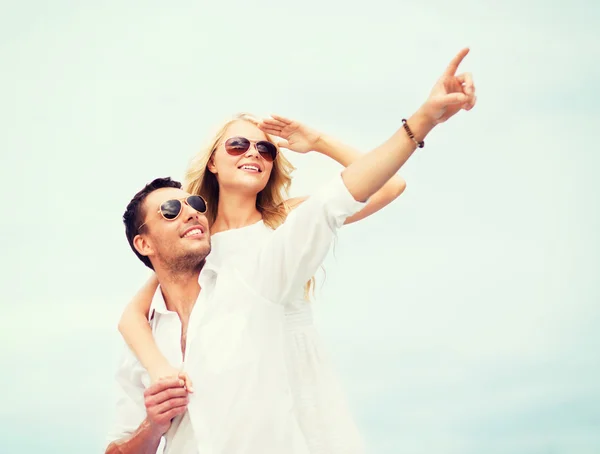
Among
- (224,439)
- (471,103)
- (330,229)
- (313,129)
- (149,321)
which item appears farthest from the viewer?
(313,129)

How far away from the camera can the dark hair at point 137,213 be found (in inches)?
223

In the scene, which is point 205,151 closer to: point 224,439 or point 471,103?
point 224,439

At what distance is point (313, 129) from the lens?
626cm

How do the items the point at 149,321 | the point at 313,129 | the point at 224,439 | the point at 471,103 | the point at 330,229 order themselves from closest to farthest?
the point at 471,103, the point at 330,229, the point at 224,439, the point at 149,321, the point at 313,129

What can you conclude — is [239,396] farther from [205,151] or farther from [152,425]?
[205,151]

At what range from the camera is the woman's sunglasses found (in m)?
6.23

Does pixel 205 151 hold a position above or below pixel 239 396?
above

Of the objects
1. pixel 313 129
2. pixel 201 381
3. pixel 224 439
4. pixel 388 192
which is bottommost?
pixel 224 439

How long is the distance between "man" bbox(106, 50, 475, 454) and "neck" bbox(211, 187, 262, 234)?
72 centimetres

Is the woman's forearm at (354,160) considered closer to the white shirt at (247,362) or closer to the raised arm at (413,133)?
the white shirt at (247,362)

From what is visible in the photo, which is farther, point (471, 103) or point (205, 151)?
point (205, 151)

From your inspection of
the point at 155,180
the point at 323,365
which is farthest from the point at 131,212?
the point at 323,365

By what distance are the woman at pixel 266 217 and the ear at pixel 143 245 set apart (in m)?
0.33

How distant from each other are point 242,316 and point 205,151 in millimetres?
2020
